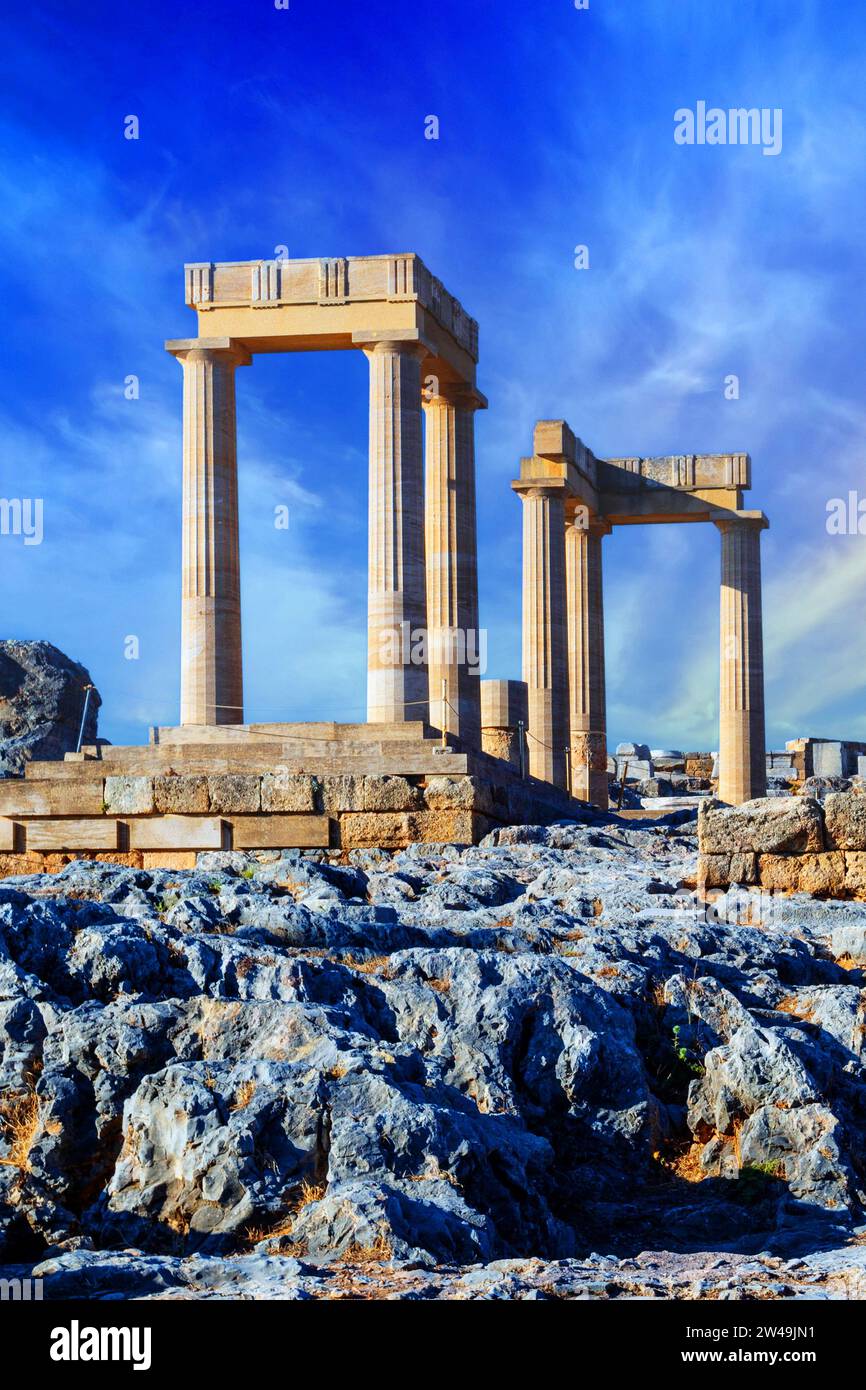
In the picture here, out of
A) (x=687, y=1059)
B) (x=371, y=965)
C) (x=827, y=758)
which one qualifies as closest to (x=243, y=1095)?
(x=371, y=965)

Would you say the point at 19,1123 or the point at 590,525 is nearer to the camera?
the point at 19,1123

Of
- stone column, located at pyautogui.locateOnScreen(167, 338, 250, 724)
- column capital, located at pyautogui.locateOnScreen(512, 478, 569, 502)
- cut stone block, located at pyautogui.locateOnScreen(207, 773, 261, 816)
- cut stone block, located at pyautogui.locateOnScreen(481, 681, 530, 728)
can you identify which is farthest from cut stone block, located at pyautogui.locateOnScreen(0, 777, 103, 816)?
column capital, located at pyautogui.locateOnScreen(512, 478, 569, 502)

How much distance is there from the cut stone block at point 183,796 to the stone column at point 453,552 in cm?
941

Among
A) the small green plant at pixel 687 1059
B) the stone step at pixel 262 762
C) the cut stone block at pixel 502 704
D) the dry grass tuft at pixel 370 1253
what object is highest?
the cut stone block at pixel 502 704

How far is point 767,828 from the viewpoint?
58.2 feet

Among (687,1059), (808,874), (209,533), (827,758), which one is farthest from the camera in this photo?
(827,758)

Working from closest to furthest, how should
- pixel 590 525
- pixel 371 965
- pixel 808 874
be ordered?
1. pixel 371 965
2. pixel 808 874
3. pixel 590 525

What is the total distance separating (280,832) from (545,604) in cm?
1660

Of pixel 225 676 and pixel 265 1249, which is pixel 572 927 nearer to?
pixel 265 1249

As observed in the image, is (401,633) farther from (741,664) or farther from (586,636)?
(586,636)

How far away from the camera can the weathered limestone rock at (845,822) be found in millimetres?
17531

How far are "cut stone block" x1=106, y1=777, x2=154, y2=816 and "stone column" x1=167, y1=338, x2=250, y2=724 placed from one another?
606 cm

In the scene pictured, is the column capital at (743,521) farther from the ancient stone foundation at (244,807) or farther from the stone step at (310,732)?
the ancient stone foundation at (244,807)

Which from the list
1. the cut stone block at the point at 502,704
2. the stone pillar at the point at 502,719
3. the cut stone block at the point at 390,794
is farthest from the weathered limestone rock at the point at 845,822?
the cut stone block at the point at 502,704
